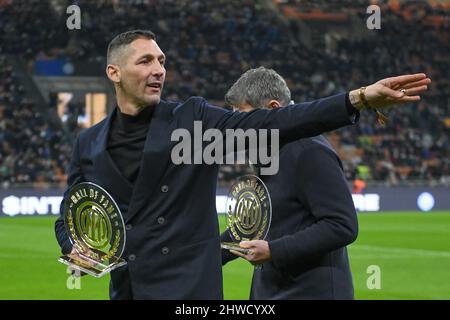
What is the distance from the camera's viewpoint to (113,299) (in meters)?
3.87

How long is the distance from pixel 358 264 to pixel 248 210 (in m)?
10.3

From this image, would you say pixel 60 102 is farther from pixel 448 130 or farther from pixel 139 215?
pixel 139 215

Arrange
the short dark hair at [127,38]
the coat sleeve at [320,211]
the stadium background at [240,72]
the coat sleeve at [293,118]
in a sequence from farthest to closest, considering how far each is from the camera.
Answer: the stadium background at [240,72], the coat sleeve at [320,211], the short dark hair at [127,38], the coat sleeve at [293,118]

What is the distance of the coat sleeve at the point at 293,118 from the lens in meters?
3.46

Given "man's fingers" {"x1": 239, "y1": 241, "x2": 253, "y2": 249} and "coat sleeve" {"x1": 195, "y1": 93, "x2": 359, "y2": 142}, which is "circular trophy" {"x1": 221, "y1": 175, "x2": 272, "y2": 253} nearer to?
"man's fingers" {"x1": 239, "y1": 241, "x2": 253, "y2": 249}

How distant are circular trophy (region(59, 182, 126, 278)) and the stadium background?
45.0 feet

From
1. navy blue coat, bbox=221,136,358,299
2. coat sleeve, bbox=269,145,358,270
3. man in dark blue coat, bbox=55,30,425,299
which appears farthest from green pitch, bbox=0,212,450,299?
man in dark blue coat, bbox=55,30,425,299

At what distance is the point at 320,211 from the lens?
13.6 ft

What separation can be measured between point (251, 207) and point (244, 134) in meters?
0.47

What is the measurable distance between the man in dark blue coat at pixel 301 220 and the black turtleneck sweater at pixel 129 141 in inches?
24.9

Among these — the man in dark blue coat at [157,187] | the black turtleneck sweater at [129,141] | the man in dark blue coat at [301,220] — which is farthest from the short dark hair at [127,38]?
the man in dark blue coat at [301,220]

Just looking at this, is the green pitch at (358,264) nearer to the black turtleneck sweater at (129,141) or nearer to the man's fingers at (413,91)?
the black turtleneck sweater at (129,141)

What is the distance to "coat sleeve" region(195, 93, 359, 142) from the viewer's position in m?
3.46

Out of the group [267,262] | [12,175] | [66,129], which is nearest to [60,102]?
[66,129]
